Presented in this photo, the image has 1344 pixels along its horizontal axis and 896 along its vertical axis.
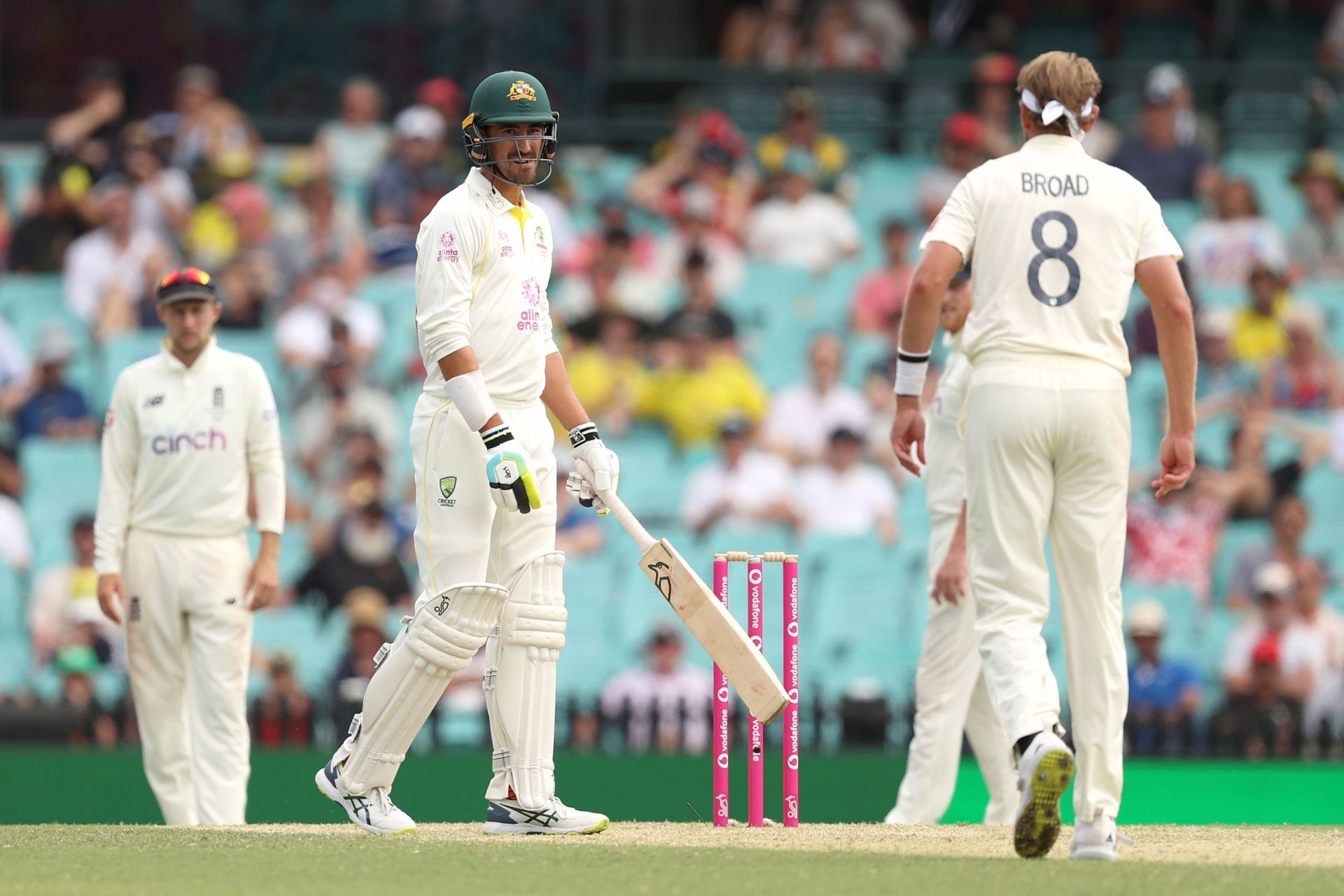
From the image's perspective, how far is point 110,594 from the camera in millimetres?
8078

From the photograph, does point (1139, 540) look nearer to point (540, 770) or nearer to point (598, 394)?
point (598, 394)

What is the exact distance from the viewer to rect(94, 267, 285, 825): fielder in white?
8102 mm

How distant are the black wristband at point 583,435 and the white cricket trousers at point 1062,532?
4.01ft

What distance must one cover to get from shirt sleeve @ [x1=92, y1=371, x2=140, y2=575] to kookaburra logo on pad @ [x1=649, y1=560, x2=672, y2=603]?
259 centimetres

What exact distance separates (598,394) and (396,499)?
137 centimetres

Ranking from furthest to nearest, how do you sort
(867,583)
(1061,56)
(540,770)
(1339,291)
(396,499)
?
(1339,291)
(396,499)
(867,583)
(540,770)
(1061,56)

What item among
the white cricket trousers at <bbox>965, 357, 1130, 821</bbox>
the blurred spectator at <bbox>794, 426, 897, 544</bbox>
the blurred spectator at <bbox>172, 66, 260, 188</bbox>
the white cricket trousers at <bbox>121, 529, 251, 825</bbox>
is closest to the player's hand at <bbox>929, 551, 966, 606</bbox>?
the white cricket trousers at <bbox>965, 357, 1130, 821</bbox>

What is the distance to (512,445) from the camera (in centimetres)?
617

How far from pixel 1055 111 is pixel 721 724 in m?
2.22

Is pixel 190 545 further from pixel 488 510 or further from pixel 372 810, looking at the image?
pixel 488 510

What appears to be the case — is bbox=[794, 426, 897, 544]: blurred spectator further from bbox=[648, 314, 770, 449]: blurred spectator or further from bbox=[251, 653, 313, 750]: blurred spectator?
bbox=[251, 653, 313, 750]: blurred spectator

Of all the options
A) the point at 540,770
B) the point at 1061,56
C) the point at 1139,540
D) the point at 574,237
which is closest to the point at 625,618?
the point at 1139,540

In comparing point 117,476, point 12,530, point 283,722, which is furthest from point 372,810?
point 12,530

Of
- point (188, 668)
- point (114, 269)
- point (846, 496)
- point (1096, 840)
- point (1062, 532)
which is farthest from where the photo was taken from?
point (114, 269)
